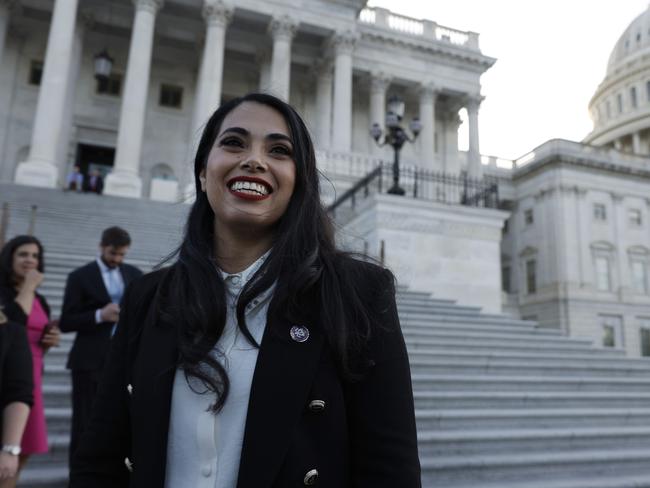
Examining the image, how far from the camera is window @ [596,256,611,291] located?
39812 mm

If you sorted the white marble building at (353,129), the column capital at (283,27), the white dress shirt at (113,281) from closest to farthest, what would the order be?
the white dress shirt at (113,281) → the white marble building at (353,129) → the column capital at (283,27)

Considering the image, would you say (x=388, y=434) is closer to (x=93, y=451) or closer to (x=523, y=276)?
(x=93, y=451)

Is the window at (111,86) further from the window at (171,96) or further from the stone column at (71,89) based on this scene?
the window at (171,96)

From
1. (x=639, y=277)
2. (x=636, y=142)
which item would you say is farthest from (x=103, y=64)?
(x=636, y=142)

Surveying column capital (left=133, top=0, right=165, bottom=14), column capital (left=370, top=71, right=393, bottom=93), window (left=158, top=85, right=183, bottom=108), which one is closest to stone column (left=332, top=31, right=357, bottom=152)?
column capital (left=370, top=71, right=393, bottom=93)

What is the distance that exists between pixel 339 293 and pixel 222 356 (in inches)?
15.6

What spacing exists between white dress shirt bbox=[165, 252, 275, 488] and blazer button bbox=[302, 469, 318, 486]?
0.20 meters

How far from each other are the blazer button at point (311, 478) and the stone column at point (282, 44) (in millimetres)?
25765

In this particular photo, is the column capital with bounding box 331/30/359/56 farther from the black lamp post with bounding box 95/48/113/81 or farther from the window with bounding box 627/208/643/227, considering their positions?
the window with bounding box 627/208/643/227

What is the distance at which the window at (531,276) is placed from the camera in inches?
1630

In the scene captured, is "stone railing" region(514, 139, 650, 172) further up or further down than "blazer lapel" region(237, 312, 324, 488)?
further up

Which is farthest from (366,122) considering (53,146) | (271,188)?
(271,188)

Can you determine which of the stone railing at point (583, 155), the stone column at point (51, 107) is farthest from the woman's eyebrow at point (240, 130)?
the stone railing at point (583, 155)

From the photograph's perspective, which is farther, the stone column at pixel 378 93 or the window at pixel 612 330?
the window at pixel 612 330
